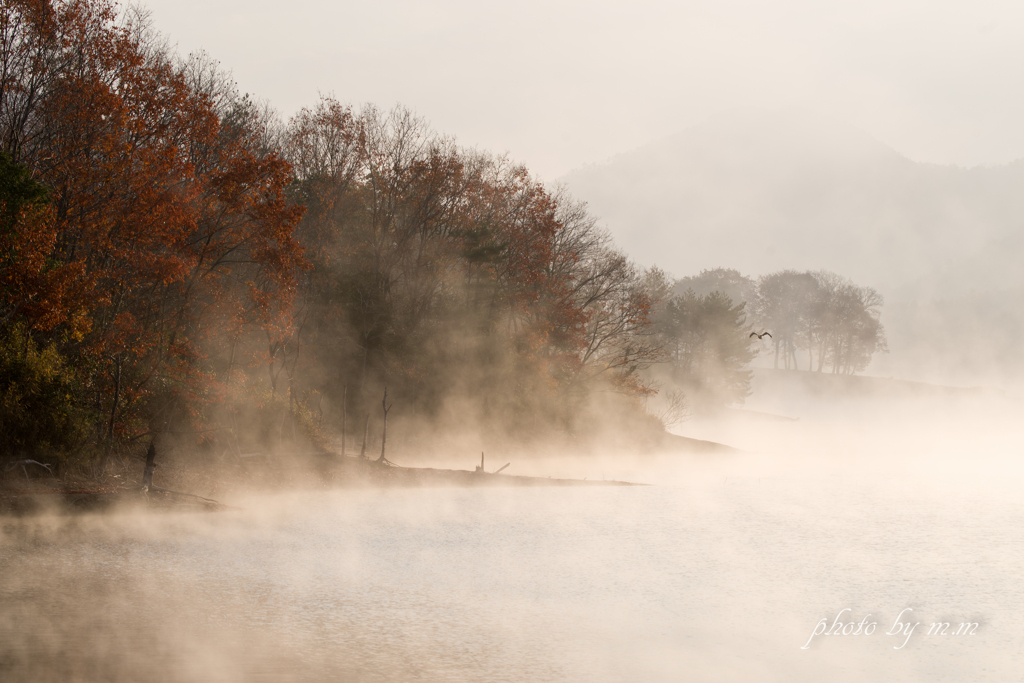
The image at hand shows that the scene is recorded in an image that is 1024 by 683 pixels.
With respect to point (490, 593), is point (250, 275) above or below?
above

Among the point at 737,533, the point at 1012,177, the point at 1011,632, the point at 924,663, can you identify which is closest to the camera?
the point at 924,663

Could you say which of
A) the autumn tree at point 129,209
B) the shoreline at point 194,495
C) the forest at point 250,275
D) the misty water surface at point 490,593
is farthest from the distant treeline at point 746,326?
the autumn tree at point 129,209

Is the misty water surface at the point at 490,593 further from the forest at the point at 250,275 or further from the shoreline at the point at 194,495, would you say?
the forest at the point at 250,275

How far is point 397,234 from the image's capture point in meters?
32.1

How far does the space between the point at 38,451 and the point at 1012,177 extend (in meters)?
231

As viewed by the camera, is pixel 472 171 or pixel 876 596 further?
pixel 472 171

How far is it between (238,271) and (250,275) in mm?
637

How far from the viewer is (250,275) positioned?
80.4ft

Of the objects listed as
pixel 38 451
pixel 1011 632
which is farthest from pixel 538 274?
pixel 1011 632

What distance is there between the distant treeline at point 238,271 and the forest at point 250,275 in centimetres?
7

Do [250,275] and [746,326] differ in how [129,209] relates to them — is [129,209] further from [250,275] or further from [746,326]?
[746,326]

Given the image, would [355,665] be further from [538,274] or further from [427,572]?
[538,274]

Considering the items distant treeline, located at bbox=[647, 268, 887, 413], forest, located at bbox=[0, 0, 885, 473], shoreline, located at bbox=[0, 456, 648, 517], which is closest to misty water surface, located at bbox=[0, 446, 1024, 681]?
shoreline, located at bbox=[0, 456, 648, 517]

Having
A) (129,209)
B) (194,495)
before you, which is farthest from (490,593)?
(129,209)
